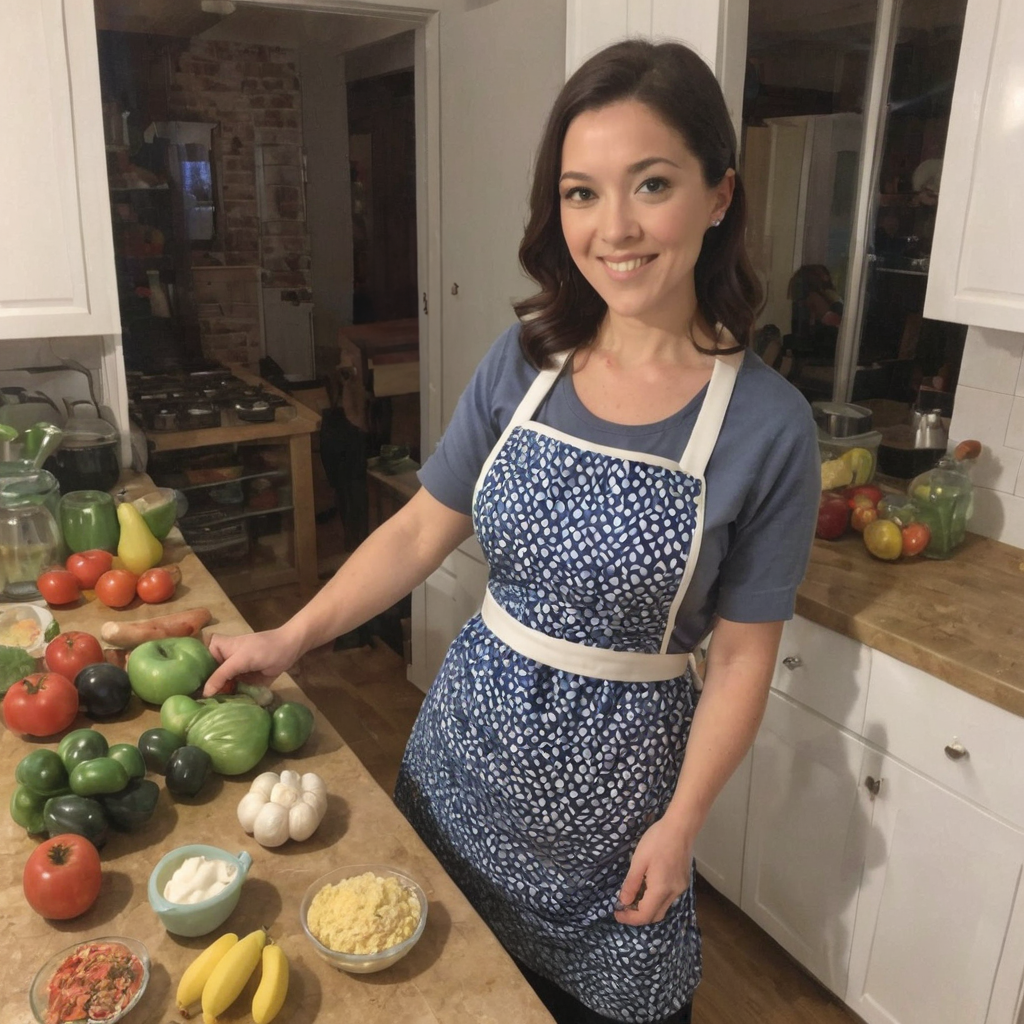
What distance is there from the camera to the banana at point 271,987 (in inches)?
32.2

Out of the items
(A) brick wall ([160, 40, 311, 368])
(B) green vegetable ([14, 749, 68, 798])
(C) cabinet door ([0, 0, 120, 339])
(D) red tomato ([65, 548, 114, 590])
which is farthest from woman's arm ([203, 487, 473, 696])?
(A) brick wall ([160, 40, 311, 368])

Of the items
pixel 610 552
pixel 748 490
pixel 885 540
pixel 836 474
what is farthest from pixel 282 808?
pixel 836 474

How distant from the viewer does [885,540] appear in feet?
5.98

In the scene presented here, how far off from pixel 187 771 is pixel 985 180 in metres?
1.53

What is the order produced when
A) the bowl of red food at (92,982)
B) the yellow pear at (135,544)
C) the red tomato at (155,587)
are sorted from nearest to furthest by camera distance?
the bowl of red food at (92,982) < the red tomato at (155,587) < the yellow pear at (135,544)

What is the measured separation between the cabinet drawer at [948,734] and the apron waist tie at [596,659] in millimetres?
585

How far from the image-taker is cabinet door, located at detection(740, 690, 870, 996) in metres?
1.70

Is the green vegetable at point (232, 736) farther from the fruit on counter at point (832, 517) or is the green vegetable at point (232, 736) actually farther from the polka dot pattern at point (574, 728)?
the fruit on counter at point (832, 517)

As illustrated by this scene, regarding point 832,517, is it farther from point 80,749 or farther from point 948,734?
point 80,749

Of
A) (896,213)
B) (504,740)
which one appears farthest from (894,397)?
(504,740)

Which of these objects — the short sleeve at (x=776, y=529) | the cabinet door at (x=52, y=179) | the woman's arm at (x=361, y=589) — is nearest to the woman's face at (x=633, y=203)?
the short sleeve at (x=776, y=529)

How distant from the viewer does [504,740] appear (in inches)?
45.9

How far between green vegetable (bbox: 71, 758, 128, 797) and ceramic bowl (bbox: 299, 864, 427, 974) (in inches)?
9.8

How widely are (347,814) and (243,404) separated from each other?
2601mm
